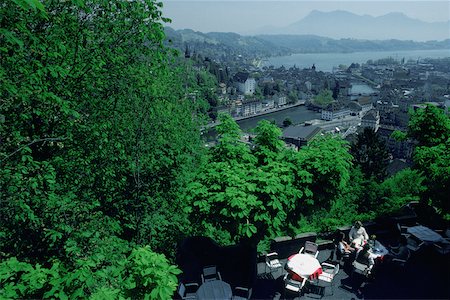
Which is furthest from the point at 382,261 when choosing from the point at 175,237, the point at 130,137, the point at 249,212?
the point at 130,137

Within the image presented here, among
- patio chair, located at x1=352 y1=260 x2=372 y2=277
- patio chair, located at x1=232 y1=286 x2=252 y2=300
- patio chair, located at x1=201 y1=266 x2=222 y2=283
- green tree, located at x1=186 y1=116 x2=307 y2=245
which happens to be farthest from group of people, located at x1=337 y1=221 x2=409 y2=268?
patio chair, located at x1=201 y1=266 x2=222 y2=283

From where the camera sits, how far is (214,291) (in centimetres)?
748

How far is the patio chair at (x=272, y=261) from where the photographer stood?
8938 millimetres

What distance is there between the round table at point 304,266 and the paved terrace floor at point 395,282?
540 millimetres

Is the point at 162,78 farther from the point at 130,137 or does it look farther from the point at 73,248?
the point at 73,248

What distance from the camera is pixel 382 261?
9.13 meters

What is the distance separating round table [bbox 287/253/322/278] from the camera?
813 cm

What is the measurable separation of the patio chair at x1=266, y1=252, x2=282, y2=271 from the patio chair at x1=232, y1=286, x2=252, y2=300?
124 cm

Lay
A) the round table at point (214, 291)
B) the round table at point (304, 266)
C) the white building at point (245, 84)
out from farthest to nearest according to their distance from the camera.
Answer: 1. the white building at point (245, 84)
2. the round table at point (304, 266)
3. the round table at point (214, 291)

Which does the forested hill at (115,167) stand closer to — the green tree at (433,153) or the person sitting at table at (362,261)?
the green tree at (433,153)

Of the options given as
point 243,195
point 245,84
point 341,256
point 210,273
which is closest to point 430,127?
point 341,256

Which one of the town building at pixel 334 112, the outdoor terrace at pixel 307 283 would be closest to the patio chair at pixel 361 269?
the outdoor terrace at pixel 307 283

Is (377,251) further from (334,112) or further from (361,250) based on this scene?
(334,112)

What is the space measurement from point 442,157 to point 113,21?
8.82 metres
